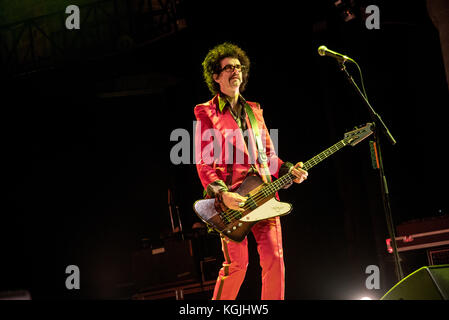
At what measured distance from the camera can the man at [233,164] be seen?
9.15 ft

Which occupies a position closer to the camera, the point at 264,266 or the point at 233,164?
the point at 264,266

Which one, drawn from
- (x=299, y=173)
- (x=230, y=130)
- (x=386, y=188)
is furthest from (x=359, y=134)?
(x=230, y=130)

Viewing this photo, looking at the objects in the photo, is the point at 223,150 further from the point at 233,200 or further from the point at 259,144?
the point at 233,200

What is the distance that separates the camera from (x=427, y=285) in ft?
5.87

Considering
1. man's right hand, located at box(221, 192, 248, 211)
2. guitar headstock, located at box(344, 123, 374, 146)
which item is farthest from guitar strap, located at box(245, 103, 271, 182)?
guitar headstock, located at box(344, 123, 374, 146)

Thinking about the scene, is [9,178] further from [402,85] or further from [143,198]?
[402,85]

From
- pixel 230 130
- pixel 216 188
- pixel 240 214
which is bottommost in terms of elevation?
pixel 240 214

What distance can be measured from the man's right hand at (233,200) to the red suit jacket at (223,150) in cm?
17

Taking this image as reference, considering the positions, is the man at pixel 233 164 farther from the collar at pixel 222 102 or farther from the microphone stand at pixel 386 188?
the microphone stand at pixel 386 188

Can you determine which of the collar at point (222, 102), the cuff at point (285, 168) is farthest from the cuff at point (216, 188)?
the collar at point (222, 102)

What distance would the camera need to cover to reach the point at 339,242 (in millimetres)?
4719

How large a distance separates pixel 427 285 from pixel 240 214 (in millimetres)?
1280

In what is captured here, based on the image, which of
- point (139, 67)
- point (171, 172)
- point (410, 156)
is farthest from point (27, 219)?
point (410, 156)

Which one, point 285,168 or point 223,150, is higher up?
point 223,150
